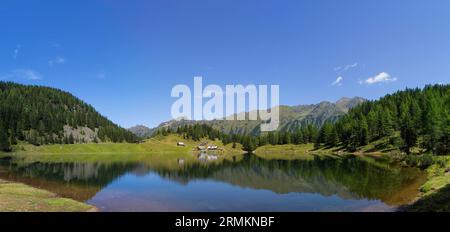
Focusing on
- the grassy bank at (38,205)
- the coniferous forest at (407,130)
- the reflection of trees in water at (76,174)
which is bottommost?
the reflection of trees in water at (76,174)

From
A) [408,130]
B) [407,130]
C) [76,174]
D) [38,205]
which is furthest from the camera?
[407,130]

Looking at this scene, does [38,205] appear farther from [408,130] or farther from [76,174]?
[408,130]

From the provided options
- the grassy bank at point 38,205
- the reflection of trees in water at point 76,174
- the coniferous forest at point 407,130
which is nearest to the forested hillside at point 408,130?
the coniferous forest at point 407,130

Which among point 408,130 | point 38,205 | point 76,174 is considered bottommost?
point 76,174

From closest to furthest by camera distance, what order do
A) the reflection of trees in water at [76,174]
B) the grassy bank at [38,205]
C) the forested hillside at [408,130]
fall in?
the grassy bank at [38,205]
the reflection of trees in water at [76,174]
the forested hillside at [408,130]

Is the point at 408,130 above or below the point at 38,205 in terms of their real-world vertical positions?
above

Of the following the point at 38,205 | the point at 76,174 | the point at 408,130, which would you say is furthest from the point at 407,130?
the point at 38,205

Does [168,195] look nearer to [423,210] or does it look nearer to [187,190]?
[187,190]

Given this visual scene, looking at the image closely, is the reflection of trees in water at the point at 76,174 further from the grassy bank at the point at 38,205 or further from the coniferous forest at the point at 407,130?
the coniferous forest at the point at 407,130

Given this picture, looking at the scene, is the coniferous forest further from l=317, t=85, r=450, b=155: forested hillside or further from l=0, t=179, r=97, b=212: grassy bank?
l=0, t=179, r=97, b=212: grassy bank

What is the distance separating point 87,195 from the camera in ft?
159

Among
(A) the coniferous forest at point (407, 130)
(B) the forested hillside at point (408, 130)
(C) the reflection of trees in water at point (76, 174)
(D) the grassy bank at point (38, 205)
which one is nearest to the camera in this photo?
(D) the grassy bank at point (38, 205)

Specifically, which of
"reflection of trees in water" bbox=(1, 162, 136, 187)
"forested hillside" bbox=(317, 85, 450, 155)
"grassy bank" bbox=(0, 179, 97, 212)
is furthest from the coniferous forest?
"grassy bank" bbox=(0, 179, 97, 212)
